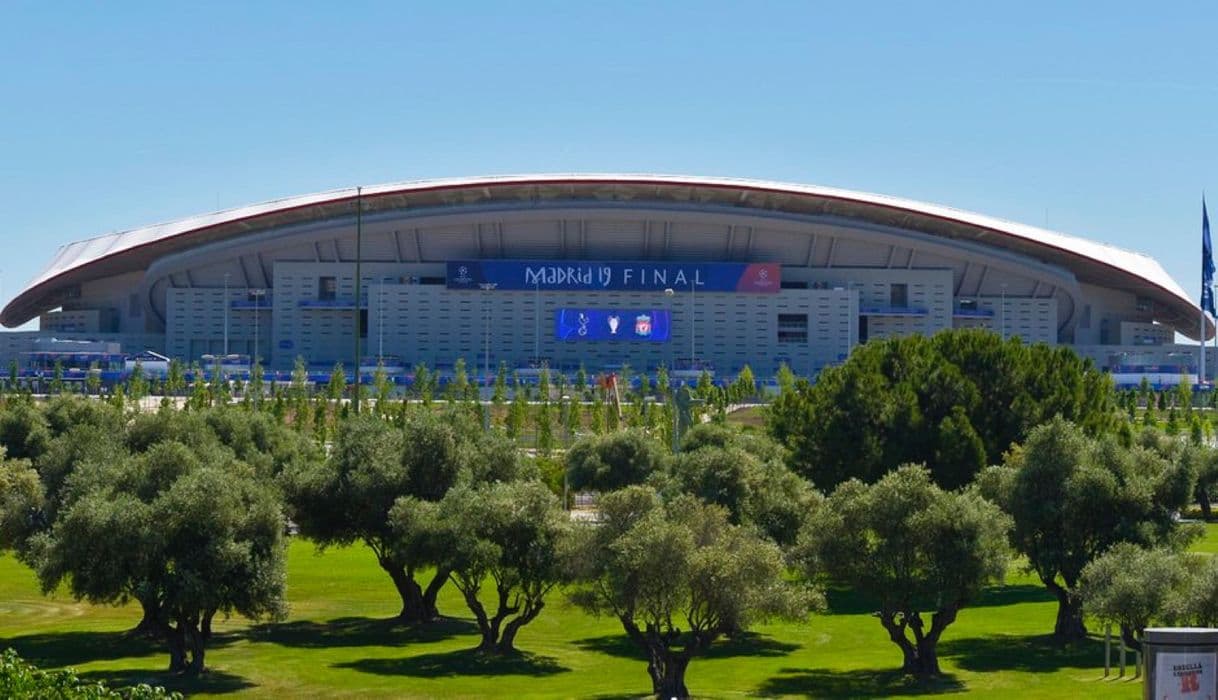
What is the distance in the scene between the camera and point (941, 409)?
5434cm

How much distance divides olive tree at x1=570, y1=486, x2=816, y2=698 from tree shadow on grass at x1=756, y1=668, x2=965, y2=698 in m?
1.51

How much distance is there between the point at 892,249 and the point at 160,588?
9780cm

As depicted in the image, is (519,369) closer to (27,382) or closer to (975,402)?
(27,382)

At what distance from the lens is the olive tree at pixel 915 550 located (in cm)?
3503

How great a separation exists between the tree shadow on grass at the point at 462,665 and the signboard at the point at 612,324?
288 ft

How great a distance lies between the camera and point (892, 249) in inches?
4995

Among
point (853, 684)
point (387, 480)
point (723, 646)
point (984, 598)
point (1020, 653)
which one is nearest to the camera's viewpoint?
point (853, 684)

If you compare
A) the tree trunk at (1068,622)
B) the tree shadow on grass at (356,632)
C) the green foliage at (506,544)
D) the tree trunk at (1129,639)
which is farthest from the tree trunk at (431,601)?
the tree trunk at (1129,639)

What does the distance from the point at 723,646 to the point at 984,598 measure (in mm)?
9801

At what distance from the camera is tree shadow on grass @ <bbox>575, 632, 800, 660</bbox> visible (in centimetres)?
3859

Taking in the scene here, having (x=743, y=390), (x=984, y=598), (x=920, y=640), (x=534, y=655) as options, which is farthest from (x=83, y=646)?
(x=743, y=390)

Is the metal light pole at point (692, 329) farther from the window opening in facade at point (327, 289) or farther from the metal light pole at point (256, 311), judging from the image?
the metal light pole at point (256, 311)

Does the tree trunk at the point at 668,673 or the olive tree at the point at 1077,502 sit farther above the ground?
the olive tree at the point at 1077,502

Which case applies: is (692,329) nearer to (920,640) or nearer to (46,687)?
(920,640)
